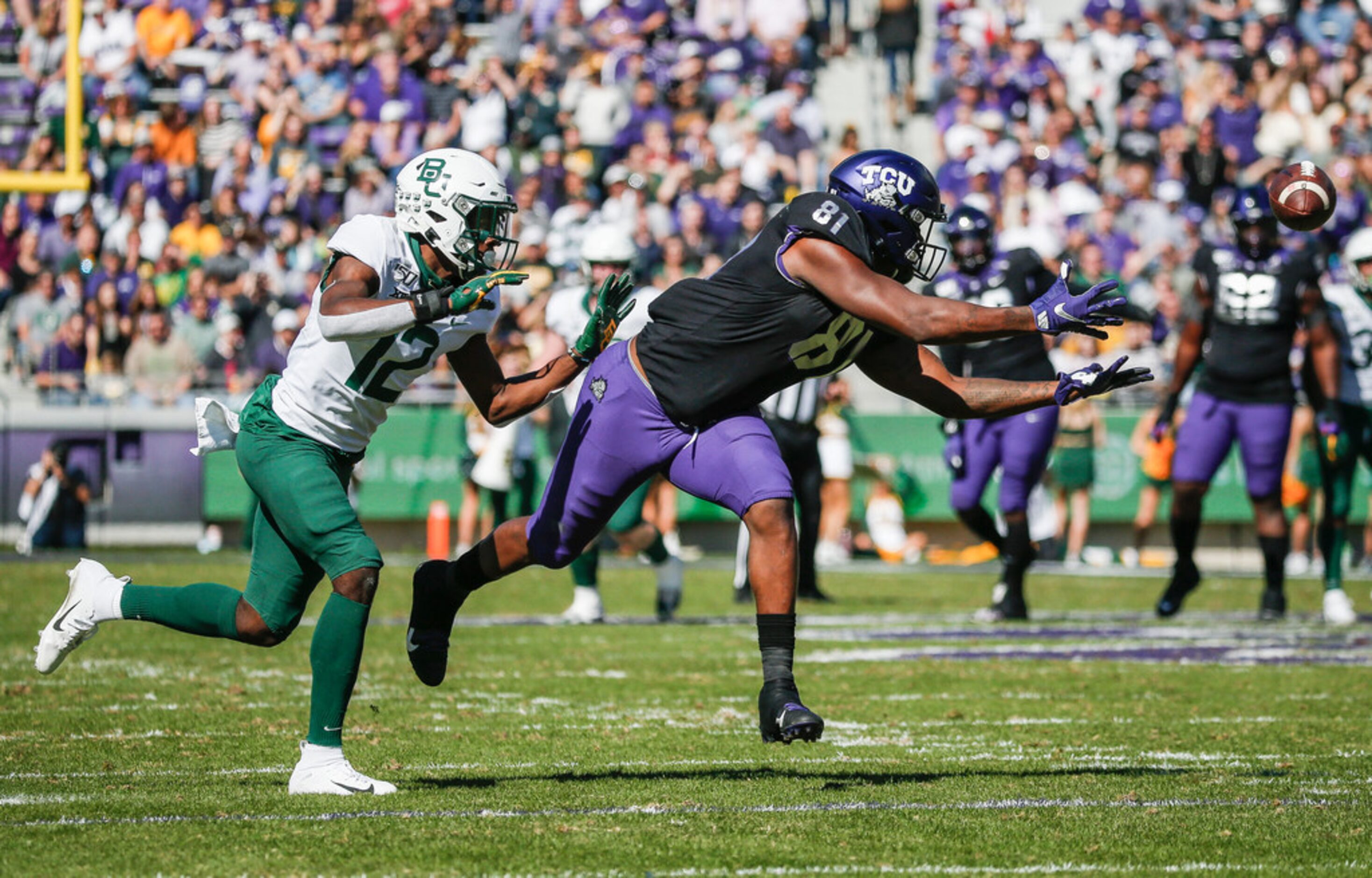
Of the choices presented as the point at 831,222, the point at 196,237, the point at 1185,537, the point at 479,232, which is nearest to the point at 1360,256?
the point at 1185,537

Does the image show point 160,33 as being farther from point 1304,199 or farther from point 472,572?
point 1304,199

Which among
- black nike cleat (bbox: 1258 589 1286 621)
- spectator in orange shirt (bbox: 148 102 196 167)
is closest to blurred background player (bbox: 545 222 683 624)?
black nike cleat (bbox: 1258 589 1286 621)

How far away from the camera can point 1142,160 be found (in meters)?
18.1

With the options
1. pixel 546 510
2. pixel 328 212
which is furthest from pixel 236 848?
pixel 328 212

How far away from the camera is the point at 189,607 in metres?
5.27

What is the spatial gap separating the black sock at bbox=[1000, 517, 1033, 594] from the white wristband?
5.80 metres

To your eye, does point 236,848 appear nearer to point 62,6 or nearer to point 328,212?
point 62,6

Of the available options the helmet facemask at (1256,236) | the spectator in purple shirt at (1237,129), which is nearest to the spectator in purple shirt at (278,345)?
the helmet facemask at (1256,236)

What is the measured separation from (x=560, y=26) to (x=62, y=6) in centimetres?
610

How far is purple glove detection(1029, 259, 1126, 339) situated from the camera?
490 centimetres

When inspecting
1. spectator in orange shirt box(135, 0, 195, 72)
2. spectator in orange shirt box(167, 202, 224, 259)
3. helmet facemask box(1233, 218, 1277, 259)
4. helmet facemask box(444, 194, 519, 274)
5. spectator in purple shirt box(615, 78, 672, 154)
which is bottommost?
helmet facemask box(444, 194, 519, 274)

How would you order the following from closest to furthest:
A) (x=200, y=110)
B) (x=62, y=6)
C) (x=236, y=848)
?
(x=236, y=848)
(x=62, y=6)
(x=200, y=110)

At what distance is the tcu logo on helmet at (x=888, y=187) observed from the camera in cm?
531

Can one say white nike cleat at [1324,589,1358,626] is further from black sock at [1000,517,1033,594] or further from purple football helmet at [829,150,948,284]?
purple football helmet at [829,150,948,284]
